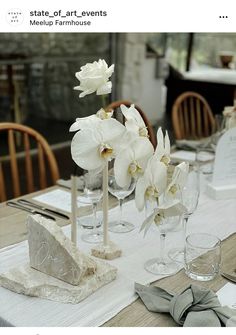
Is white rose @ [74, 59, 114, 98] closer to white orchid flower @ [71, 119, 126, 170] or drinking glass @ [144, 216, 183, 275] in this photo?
white orchid flower @ [71, 119, 126, 170]

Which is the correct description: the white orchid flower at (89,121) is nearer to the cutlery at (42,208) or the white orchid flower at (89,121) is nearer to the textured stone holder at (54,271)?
the textured stone holder at (54,271)

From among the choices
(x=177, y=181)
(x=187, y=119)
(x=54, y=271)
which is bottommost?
(x=187, y=119)

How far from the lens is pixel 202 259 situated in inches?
31.6

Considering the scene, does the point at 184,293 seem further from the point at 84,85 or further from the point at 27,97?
the point at 27,97

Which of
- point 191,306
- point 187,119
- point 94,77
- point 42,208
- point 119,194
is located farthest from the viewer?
point 187,119

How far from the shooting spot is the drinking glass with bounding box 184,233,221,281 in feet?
2.54

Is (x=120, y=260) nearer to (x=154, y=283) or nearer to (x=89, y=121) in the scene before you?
(x=154, y=283)

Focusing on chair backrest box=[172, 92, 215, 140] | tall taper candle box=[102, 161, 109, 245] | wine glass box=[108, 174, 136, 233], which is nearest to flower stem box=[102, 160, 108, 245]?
tall taper candle box=[102, 161, 109, 245]

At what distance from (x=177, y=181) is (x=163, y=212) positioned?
0.18ft
